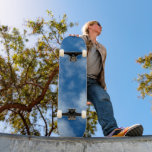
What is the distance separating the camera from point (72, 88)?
2932 millimetres

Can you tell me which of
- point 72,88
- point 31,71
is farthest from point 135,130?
point 31,71

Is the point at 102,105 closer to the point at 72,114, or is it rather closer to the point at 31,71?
the point at 72,114

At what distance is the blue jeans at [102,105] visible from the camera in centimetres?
270

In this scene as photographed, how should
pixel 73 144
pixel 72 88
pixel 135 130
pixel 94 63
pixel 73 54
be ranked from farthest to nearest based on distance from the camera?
pixel 94 63, pixel 73 54, pixel 72 88, pixel 135 130, pixel 73 144

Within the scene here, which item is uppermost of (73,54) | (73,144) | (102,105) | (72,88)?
(73,54)

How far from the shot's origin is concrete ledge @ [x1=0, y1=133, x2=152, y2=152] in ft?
5.97

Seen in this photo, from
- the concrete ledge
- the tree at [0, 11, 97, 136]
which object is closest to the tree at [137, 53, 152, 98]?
the tree at [0, 11, 97, 136]

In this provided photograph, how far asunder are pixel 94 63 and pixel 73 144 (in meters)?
1.70

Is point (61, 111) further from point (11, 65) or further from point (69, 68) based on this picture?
point (11, 65)

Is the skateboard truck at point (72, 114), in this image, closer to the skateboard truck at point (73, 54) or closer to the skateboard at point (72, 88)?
the skateboard at point (72, 88)

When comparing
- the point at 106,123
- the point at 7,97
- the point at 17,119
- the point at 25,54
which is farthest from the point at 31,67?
the point at 106,123

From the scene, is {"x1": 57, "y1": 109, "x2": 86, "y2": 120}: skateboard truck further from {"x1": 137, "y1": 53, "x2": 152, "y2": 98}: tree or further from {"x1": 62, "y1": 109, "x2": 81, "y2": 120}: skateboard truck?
{"x1": 137, "y1": 53, "x2": 152, "y2": 98}: tree

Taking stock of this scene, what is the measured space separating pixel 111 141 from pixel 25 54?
815cm

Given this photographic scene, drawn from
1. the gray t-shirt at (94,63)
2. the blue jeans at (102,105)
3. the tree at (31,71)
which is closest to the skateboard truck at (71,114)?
the blue jeans at (102,105)
